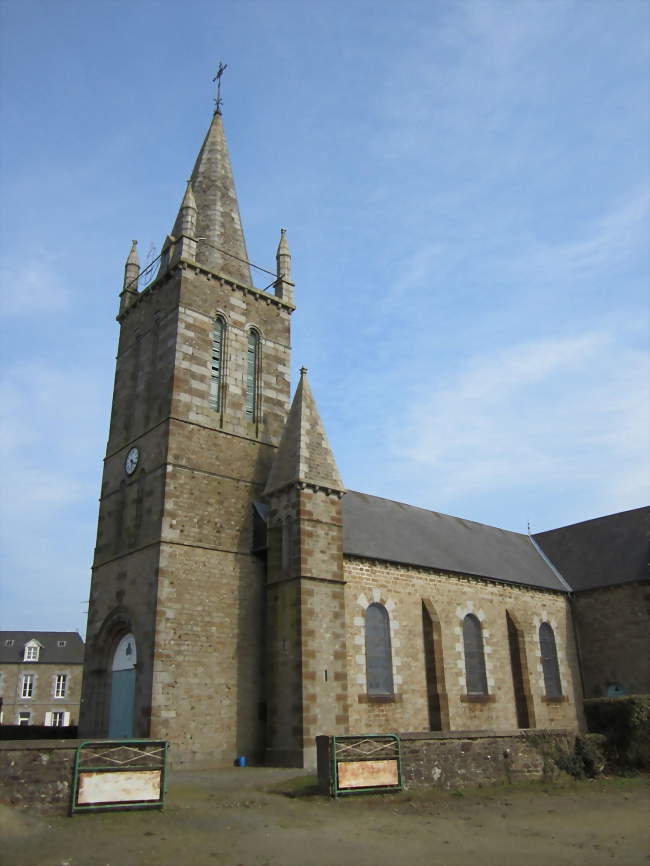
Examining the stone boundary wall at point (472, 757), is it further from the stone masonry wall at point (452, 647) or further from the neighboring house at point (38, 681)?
the neighboring house at point (38, 681)

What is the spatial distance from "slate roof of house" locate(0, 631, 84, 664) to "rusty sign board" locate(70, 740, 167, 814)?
1897 inches

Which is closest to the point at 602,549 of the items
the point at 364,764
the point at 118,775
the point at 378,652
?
the point at 378,652

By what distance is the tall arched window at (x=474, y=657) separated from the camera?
81.3ft

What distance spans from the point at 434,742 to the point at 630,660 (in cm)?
1650

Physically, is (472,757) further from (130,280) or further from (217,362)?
(130,280)

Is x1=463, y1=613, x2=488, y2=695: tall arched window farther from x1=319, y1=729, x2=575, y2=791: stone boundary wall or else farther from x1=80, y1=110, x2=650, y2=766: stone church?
x1=319, y1=729, x2=575, y2=791: stone boundary wall

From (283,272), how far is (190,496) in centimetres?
1099

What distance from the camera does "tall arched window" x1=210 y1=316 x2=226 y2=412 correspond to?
2369 cm

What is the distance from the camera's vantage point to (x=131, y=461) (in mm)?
23516

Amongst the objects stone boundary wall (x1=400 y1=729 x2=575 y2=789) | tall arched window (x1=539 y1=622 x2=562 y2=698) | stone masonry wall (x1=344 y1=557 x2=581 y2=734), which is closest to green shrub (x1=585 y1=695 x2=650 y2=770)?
stone boundary wall (x1=400 y1=729 x2=575 y2=789)

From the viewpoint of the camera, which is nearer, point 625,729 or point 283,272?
point 625,729

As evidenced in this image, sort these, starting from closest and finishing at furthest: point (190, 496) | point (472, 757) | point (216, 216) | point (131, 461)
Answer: point (472, 757)
point (190, 496)
point (131, 461)
point (216, 216)

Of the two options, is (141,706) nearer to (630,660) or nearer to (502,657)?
(502,657)

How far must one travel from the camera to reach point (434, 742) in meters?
14.9
